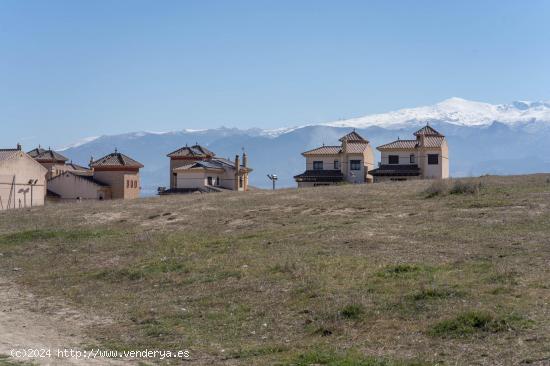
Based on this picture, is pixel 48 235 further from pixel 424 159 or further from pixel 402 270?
pixel 424 159

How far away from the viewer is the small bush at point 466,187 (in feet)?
129

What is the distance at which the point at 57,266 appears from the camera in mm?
28062

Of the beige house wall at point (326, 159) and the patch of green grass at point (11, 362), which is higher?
the beige house wall at point (326, 159)

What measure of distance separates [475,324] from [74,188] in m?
75.7

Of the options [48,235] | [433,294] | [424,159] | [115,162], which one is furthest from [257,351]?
[115,162]

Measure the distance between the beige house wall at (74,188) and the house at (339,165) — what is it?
21586 millimetres

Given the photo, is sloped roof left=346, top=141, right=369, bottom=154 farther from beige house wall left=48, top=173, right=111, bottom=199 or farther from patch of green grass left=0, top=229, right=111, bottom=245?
patch of green grass left=0, top=229, right=111, bottom=245

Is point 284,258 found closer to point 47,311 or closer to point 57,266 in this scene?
point 47,311

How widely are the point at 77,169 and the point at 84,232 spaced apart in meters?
72.7

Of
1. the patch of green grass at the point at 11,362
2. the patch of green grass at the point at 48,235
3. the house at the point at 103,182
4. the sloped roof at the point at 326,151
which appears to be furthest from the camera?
the sloped roof at the point at 326,151

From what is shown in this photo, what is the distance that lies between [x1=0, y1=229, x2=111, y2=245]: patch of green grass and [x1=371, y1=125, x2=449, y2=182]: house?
52.9 meters

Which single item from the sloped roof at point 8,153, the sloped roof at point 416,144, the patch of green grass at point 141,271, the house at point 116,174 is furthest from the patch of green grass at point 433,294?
the house at point 116,174

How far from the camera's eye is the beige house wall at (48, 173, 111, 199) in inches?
3386

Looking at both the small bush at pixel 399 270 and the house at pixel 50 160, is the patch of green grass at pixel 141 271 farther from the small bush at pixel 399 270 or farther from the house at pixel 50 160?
the house at pixel 50 160
